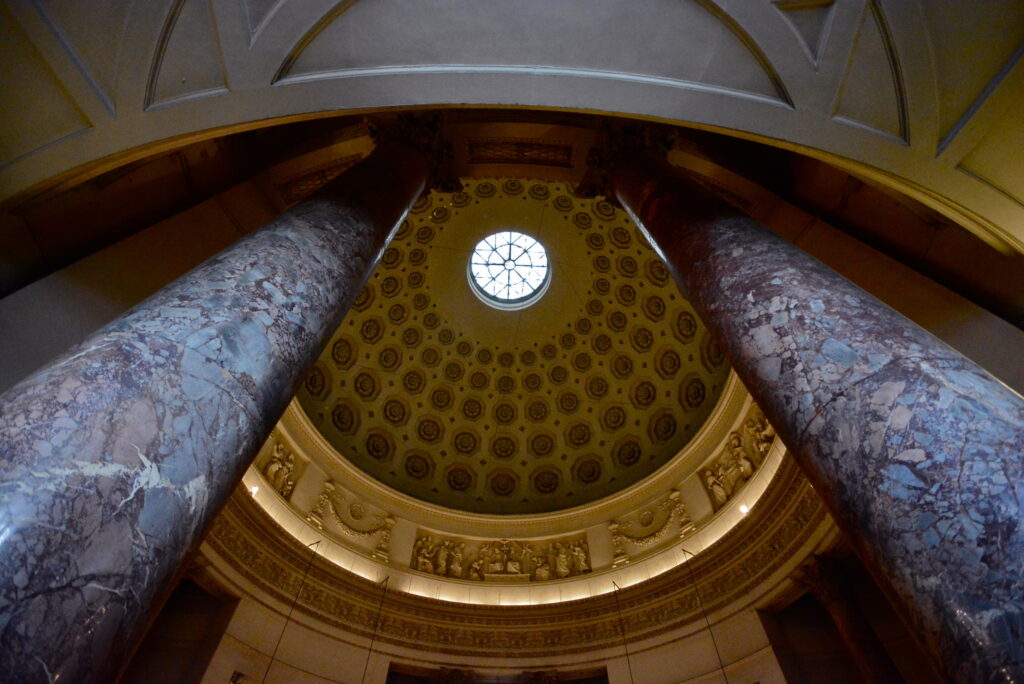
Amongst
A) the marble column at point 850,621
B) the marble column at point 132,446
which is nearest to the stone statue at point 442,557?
the marble column at point 850,621

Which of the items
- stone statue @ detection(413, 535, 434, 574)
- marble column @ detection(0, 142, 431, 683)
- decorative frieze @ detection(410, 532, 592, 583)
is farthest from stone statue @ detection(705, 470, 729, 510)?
marble column @ detection(0, 142, 431, 683)

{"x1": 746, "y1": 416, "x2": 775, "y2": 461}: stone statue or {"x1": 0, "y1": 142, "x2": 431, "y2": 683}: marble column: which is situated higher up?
{"x1": 746, "y1": 416, "x2": 775, "y2": 461}: stone statue

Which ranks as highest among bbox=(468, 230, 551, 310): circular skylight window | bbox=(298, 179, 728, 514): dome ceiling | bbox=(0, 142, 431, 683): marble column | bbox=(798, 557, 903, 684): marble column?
bbox=(468, 230, 551, 310): circular skylight window

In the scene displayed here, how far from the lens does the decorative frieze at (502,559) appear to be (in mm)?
10539

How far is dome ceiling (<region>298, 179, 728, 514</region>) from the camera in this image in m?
Result: 12.3

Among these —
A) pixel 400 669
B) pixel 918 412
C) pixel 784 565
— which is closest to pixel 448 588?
pixel 400 669

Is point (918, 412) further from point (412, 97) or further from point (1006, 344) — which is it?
point (412, 97)

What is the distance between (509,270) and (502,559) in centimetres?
758

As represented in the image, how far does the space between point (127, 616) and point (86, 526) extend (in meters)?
0.29

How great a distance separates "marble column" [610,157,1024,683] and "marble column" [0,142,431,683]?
2.34 metres

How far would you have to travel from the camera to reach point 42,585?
129 cm

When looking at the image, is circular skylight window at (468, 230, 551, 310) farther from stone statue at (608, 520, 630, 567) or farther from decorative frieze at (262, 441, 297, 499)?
decorative frieze at (262, 441, 297, 499)

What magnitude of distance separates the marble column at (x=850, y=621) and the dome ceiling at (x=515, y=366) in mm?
4615

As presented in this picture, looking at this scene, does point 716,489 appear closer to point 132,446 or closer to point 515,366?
point 515,366
